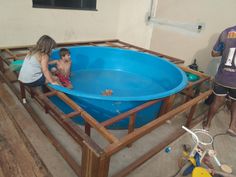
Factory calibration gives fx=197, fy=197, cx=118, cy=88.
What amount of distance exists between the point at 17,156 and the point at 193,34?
140 inches

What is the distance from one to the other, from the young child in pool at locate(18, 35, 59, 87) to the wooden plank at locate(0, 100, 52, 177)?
0.53m

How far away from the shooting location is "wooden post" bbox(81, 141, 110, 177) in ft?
3.92

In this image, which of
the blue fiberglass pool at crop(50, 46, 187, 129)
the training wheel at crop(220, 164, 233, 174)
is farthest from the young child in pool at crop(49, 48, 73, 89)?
the training wheel at crop(220, 164, 233, 174)

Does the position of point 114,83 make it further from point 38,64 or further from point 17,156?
point 17,156

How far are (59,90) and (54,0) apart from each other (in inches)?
114

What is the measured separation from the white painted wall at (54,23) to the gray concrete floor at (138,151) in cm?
188

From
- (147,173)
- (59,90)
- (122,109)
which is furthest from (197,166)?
(59,90)

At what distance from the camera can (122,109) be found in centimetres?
216

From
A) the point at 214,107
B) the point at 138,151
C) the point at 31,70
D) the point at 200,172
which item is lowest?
the point at 138,151

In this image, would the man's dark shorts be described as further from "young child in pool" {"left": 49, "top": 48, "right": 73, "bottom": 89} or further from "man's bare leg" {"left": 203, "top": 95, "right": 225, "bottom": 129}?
"young child in pool" {"left": 49, "top": 48, "right": 73, "bottom": 89}

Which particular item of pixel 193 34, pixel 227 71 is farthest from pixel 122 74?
pixel 227 71

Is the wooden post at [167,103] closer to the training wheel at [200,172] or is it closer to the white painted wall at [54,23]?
the training wheel at [200,172]

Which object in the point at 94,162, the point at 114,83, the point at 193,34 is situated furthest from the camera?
the point at 193,34

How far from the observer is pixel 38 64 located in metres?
2.18
